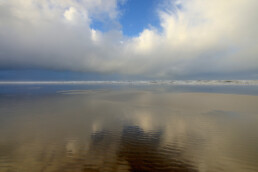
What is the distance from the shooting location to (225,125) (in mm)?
10141

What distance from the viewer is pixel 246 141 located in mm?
7480

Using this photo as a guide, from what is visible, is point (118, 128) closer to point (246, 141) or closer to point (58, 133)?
point (58, 133)

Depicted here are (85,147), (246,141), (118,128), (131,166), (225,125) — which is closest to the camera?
(131,166)

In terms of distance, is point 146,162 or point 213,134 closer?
point 146,162

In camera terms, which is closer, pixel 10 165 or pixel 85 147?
pixel 10 165

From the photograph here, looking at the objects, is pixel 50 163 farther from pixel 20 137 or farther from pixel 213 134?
pixel 213 134

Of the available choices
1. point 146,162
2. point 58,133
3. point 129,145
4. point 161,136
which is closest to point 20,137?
point 58,133

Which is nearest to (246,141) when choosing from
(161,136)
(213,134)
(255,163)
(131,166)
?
(213,134)

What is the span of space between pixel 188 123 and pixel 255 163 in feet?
16.9

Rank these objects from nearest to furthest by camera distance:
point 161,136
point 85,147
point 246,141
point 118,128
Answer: point 85,147, point 246,141, point 161,136, point 118,128

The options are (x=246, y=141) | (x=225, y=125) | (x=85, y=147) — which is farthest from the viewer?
(x=225, y=125)

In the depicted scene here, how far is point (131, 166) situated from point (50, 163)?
11.4 ft

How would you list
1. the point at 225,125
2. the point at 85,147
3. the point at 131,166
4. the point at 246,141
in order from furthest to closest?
the point at 225,125, the point at 246,141, the point at 85,147, the point at 131,166

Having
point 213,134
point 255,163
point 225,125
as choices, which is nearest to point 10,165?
point 255,163
